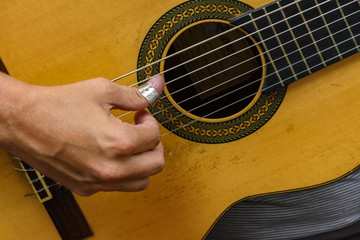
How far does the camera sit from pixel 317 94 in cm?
92

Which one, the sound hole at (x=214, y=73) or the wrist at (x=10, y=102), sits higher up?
the wrist at (x=10, y=102)

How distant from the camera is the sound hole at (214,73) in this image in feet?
2.91

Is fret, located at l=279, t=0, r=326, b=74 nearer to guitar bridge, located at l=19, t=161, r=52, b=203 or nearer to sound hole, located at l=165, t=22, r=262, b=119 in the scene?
sound hole, located at l=165, t=22, r=262, b=119

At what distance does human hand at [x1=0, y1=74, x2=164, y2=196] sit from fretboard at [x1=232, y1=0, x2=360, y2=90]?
1.32 ft

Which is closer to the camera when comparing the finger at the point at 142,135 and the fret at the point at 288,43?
the finger at the point at 142,135

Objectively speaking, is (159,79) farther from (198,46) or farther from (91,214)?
(91,214)

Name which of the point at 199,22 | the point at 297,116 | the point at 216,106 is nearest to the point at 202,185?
the point at 216,106

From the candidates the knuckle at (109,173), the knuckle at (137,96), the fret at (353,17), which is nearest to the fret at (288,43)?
the fret at (353,17)

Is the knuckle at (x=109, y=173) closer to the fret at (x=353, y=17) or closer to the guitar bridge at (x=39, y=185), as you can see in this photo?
the guitar bridge at (x=39, y=185)

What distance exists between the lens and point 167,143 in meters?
0.90

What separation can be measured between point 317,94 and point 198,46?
0.35 m

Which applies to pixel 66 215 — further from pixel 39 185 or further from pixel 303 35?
pixel 303 35

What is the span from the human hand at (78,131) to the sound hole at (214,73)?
0.24m

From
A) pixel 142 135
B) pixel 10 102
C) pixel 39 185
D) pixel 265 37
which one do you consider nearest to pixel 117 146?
pixel 142 135
